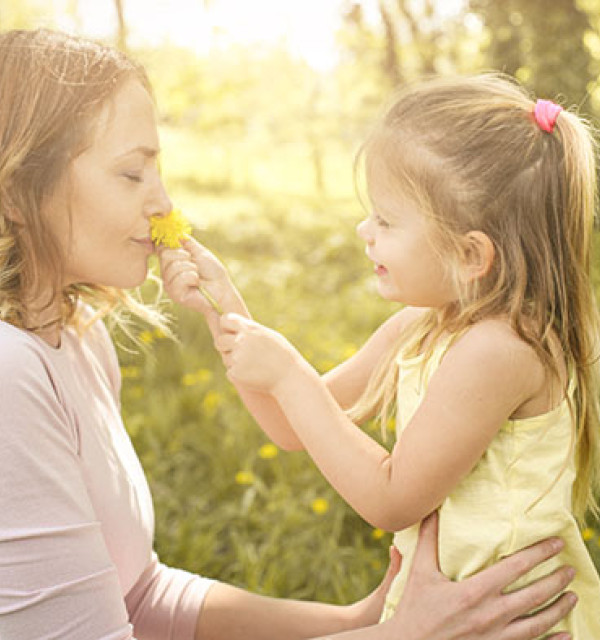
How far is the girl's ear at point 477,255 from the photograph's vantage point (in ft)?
4.93

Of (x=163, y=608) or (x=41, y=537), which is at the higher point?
(x=41, y=537)

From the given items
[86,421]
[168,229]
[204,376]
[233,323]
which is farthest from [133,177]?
[204,376]

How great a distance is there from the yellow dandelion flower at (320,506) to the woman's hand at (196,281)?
1273 millimetres

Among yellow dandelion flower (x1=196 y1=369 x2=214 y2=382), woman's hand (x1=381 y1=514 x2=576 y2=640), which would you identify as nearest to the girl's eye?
woman's hand (x1=381 y1=514 x2=576 y2=640)

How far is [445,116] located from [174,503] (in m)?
1.95

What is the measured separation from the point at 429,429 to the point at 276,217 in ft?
27.2

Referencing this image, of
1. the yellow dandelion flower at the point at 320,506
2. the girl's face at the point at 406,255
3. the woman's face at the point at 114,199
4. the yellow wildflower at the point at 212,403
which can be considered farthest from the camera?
the yellow wildflower at the point at 212,403

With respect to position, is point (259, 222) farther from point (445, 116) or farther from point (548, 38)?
point (445, 116)

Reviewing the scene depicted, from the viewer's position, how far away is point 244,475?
3.17 metres

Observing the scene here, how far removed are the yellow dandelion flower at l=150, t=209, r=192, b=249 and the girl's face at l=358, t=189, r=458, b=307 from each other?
0.37m

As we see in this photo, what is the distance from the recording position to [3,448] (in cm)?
143

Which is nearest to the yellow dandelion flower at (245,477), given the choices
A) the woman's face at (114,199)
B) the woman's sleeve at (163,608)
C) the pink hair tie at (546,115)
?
the woman's sleeve at (163,608)

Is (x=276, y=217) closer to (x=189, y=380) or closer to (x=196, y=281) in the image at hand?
(x=189, y=380)

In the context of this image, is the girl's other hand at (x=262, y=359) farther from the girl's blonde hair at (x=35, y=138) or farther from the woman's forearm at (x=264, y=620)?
the woman's forearm at (x=264, y=620)
